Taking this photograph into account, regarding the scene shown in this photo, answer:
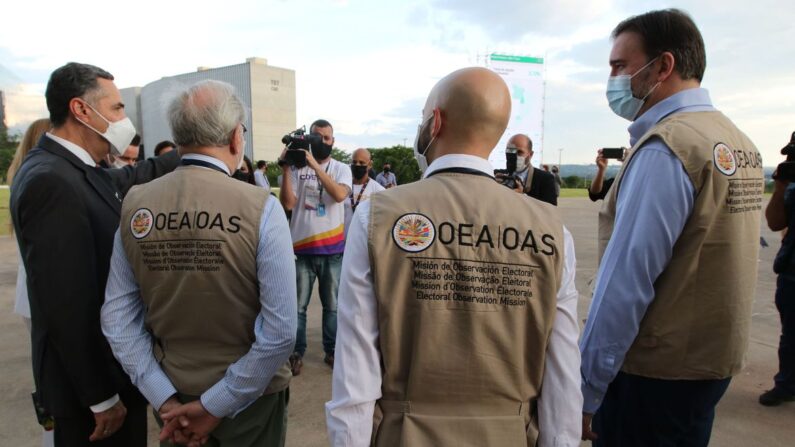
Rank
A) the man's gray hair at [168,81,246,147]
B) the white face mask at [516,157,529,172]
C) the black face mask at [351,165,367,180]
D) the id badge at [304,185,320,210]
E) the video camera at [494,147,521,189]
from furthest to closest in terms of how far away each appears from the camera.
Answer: the black face mask at [351,165,367,180] → the white face mask at [516,157,529,172] → the id badge at [304,185,320,210] → the video camera at [494,147,521,189] → the man's gray hair at [168,81,246,147]

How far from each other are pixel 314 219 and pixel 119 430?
2512 millimetres

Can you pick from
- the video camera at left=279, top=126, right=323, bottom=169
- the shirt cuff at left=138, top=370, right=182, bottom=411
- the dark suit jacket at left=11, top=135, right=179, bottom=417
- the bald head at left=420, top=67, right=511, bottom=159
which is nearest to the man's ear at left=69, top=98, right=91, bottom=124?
the dark suit jacket at left=11, top=135, right=179, bottom=417

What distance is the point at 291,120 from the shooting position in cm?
6669

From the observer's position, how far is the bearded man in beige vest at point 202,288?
170cm

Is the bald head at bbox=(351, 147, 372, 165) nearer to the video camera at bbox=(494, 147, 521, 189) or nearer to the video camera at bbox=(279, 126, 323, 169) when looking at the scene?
the video camera at bbox=(279, 126, 323, 169)

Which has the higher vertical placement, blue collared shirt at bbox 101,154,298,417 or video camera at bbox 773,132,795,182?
video camera at bbox 773,132,795,182

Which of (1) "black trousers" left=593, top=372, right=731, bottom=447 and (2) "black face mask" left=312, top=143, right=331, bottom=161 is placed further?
(2) "black face mask" left=312, top=143, right=331, bottom=161

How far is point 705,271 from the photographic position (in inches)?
69.5

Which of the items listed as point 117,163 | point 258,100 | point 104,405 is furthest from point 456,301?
point 258,100

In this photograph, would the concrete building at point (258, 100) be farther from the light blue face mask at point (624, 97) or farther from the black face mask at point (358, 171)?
the light blue face mask at point (624, 97)

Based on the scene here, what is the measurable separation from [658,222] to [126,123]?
7.65ft

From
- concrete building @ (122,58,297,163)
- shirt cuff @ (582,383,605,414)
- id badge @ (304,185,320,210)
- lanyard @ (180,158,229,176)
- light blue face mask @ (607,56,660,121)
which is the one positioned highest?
concrete building @ (122,58,297,163)

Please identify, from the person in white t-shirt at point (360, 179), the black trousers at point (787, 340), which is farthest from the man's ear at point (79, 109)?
the black trousers at point (787, 340)

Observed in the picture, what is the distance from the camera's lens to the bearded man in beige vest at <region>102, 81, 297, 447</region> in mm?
1703
